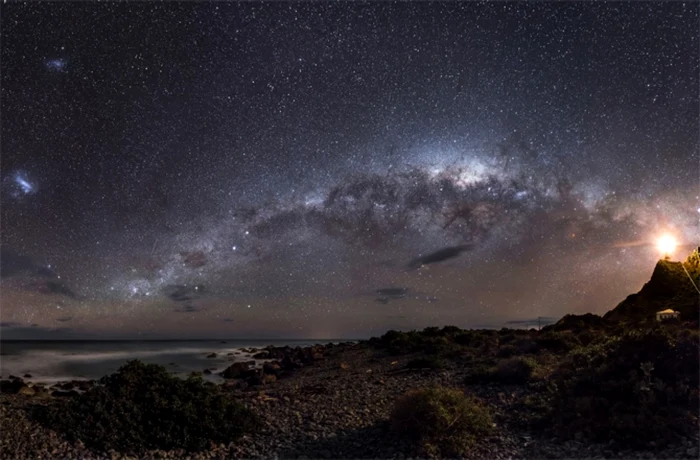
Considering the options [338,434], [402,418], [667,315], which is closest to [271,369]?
[338,434]

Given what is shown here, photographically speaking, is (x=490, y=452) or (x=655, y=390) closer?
(x=490, y=452)

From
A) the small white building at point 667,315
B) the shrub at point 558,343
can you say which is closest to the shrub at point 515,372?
the shrub at point 558,343

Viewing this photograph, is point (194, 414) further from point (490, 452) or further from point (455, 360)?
point (455, 360)

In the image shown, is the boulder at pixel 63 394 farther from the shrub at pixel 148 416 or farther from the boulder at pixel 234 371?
the shrub at pixel 148 416

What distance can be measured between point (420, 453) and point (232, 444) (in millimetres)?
3786

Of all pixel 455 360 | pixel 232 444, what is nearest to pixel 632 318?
pixel 455 360

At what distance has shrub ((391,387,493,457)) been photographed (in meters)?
10.2

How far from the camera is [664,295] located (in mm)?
33094

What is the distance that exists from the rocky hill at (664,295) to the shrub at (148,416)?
25.0 metres

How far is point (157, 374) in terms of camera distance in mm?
12508

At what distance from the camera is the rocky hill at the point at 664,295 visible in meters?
28.8

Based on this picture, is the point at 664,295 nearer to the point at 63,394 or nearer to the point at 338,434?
the point at 338,434

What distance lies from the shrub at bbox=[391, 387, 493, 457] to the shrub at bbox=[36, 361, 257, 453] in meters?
3.33

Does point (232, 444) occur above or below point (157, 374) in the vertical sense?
below
